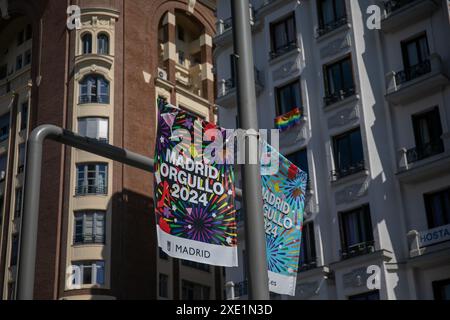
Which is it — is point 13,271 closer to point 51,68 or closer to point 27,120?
point 27,120

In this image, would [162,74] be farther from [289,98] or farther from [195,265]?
[289,98]

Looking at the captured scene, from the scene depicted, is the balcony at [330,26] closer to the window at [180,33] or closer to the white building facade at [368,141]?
the white building facade at [368,141]

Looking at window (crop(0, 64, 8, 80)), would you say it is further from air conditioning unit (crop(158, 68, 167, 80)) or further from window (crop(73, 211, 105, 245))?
window (crop(73, 211, 105, 245))

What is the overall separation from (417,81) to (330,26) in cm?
560

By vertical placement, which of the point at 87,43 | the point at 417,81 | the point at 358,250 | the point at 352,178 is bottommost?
the point at 358,250

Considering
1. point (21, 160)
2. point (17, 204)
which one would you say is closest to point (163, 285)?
point (17, 204)

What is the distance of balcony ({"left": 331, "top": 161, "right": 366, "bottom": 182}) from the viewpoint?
29750mm

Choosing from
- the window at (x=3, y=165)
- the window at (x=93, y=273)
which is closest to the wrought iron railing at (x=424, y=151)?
the window at (x=93, y=273)

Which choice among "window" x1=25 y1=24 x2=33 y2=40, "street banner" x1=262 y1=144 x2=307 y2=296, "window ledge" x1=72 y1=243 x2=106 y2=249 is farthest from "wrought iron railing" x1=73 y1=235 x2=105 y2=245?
"street banner" x1=262 y1=144 x2=307 y2=296

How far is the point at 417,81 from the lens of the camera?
29.0m

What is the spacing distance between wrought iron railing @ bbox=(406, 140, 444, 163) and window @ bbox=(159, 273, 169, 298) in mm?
22893

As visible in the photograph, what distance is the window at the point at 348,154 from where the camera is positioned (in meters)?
30.1

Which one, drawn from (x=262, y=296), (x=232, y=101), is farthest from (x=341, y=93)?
(x=262, y=296)
